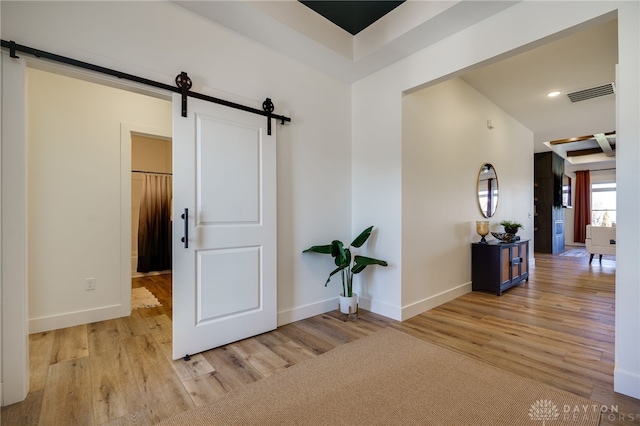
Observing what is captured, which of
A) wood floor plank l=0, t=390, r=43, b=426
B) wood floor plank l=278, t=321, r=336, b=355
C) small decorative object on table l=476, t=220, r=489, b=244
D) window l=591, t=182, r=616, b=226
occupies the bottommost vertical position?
wood floor plank l=278, t=321, r=336, b=355

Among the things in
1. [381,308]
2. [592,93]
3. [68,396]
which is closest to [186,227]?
[68,396]

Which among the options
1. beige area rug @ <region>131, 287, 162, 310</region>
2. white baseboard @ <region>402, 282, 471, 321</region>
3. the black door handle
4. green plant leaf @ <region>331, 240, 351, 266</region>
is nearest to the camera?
the black door handle

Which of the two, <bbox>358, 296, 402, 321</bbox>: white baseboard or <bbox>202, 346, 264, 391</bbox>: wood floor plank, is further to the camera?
<bbox>358, 296, 402, 321</bbox>: white baseboard

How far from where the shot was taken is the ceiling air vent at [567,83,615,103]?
4.00 m

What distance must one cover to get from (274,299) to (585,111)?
19.5ft

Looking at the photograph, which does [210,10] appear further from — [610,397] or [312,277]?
[610,397]

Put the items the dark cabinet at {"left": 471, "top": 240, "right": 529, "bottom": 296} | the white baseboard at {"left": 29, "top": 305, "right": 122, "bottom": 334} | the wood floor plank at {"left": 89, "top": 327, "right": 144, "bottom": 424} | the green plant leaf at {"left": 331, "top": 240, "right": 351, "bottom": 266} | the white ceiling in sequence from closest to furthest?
the wood floor plank at {"left": 89, "top": 327, "right": 144, "bottom": 424}, the white ceiling, the white baseboard at {"left": 29, "top": 305, "right": 122, "bottom": 334}, the green plant leaf at {"left": 331, "top": 240, "right": 351, "bottom": 266}, the dark cabinet at {"left": 471, "top": 240, "right": 529, "bottom": 296}

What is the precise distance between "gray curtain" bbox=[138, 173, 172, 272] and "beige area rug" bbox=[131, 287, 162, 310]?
1.11 m

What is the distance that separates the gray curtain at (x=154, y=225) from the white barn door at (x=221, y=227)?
11.3 feet

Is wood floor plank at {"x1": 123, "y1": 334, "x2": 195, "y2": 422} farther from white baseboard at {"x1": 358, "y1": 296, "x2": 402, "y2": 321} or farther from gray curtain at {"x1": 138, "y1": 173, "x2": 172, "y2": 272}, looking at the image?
gray curtain at {"x1": 138, "y1": 173, "x2": 172, "y2": 272}

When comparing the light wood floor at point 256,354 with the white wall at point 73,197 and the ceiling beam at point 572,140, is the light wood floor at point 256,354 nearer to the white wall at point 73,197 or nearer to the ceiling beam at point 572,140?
the white wall at point 73,197

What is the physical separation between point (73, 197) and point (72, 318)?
1.16 metres

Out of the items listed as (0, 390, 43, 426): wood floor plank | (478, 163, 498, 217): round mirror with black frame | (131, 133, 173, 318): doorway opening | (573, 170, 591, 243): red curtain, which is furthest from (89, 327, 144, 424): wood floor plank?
(573, 170, 591, 243): red curtain

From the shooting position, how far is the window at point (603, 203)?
30.0ft
